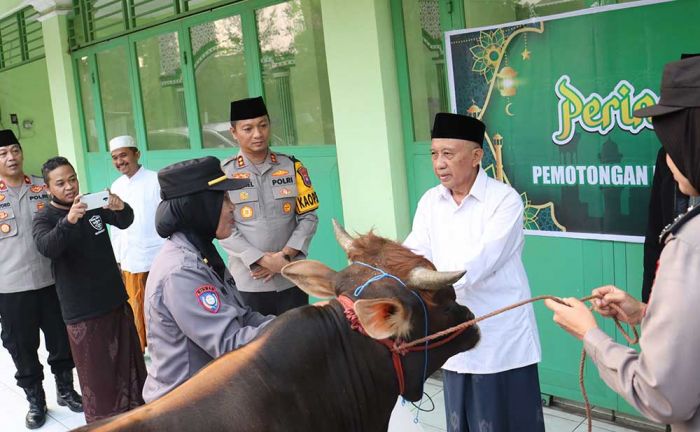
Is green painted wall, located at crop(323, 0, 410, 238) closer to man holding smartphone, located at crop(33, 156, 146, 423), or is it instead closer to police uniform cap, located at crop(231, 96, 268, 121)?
police uniform cap, located at crop(231, 96, 268, 121)

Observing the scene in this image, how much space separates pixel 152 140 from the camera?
22.6 ft

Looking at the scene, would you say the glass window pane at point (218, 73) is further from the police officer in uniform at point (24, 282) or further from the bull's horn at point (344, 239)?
the bull's horn at point (344, 239)

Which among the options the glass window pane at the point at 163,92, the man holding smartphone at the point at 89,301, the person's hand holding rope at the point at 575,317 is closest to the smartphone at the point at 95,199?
the man holding smartphone at the point at 89,301

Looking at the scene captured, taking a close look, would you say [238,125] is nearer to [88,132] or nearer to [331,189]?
[331,189]

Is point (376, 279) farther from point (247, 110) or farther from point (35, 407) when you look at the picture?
point (35, 407)

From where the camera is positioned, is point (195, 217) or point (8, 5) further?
point (8, 5)

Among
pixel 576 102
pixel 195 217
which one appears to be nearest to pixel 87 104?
pixel 576 102

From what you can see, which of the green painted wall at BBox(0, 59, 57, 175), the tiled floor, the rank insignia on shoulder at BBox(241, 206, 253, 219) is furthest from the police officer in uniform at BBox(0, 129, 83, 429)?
the green painted wall at BBox(0, 59, 57, 175)

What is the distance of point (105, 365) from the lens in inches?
161

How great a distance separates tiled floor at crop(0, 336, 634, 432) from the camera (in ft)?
12.5

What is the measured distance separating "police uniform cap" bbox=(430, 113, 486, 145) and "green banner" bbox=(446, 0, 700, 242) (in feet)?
3.59

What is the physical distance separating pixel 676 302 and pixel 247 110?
2937 mm

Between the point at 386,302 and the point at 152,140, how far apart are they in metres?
5.70

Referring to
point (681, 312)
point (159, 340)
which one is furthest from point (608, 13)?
point (159, 340)
